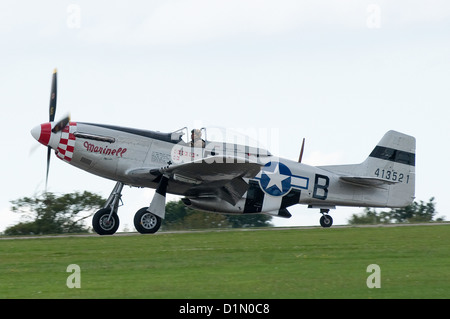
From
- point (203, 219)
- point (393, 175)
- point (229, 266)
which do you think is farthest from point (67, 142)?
point (393, 175)

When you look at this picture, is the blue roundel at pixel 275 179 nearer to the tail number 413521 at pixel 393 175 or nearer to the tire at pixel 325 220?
the tire at pixel 325 220

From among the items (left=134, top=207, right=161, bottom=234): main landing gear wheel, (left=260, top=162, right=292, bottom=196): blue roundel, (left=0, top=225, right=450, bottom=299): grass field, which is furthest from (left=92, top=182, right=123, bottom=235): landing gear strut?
(left=260, top=162, right=292, bottom=196): blue roundel

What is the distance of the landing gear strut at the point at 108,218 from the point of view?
54.9 feet

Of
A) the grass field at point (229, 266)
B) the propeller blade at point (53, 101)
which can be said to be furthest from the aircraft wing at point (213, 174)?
the propeller blade at point (53, 101)

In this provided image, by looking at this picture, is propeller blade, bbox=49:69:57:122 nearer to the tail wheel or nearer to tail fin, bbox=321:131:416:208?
the tail wheel

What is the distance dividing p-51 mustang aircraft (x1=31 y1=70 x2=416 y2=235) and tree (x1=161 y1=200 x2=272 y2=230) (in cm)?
437

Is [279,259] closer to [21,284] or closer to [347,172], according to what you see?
[21,284]

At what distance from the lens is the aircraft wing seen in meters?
16.0

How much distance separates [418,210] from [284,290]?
70.8 feet

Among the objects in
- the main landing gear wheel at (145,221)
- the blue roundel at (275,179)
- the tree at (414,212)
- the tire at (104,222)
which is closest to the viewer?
the tire at (104,222)

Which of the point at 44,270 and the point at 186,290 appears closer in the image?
the point at 186,290

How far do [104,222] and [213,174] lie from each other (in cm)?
271

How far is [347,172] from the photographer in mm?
20781
